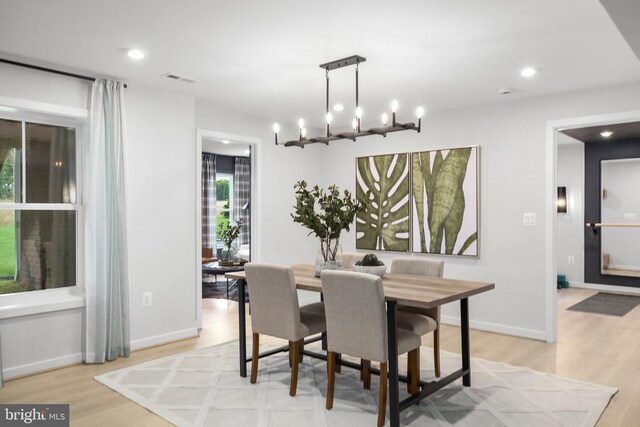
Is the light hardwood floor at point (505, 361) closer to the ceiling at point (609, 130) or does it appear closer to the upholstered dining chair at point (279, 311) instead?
the upholstered dining chair at point (279, 311)

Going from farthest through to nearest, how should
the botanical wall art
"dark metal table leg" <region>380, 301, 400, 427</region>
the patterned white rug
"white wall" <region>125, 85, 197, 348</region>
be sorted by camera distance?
the botanical wall art < "white wall" <region>125, 85, 197, 348</region> < the patterned white rug < "dark metal table leg" <region>380, 301, 400, 427</region>

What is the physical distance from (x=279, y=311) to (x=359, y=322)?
70cm

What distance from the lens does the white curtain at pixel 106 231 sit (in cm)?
389

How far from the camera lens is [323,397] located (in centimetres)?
315

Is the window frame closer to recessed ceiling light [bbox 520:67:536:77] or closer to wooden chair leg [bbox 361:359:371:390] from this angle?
wooden chair leg [bbox 361:359:371:390]

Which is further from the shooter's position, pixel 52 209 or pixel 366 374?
pixel 52 209

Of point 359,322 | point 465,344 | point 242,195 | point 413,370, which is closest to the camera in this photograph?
point 359,322

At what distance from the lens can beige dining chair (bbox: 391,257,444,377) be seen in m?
3.19

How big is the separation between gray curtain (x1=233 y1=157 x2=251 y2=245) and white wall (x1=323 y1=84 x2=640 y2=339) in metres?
5.20

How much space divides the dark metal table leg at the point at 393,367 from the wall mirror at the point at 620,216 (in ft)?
20.7

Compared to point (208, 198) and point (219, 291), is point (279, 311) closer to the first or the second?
point (219, 291)

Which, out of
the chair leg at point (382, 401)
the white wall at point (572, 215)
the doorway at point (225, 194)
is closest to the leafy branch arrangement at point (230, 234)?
the doorway at point (225, 194)

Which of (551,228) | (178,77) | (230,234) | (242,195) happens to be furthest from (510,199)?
(242,195)

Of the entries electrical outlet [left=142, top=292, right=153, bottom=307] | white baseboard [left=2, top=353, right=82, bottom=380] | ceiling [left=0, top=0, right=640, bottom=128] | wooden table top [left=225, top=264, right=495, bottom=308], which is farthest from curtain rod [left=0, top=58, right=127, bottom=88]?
white baseboard [left=2, top=353, right=82, bottom=380]
